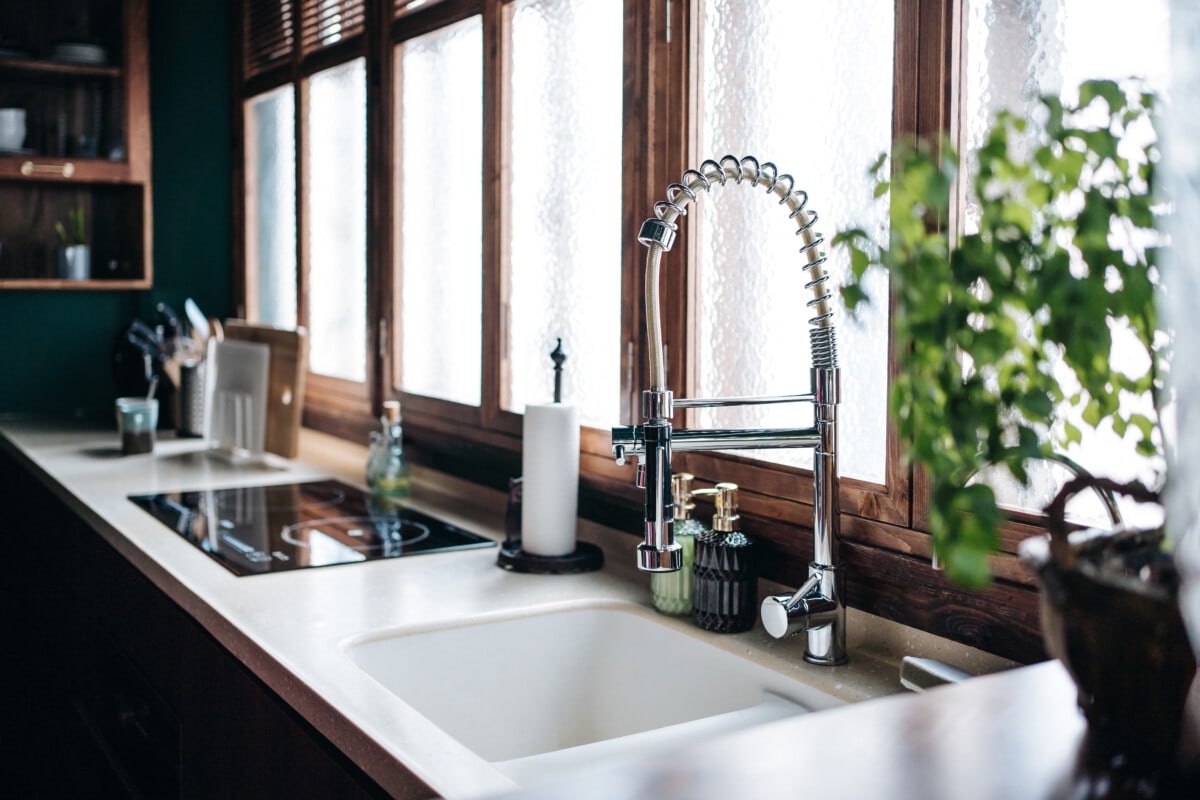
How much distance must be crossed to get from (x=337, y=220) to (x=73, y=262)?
0.97m

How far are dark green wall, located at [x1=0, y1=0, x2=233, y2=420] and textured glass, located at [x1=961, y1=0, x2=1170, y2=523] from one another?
9.80ft

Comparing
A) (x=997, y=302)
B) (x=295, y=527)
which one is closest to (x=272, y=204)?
(x=295, y=527)

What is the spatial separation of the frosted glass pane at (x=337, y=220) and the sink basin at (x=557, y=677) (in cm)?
144

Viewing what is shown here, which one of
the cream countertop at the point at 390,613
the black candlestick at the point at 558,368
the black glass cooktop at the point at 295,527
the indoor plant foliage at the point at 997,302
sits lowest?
the cream countertop at the point at 390,613

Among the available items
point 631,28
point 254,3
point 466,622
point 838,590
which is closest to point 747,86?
point 631,28

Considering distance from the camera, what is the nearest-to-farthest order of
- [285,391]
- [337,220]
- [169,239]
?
→ [285,391]
[337,220]
[169,239]

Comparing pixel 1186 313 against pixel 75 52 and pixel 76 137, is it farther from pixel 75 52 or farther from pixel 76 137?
pixel 76 137

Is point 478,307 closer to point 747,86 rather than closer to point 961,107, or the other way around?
point 747,86

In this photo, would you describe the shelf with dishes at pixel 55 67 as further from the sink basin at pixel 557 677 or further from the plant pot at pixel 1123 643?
the plant pot at pixel 1123 643

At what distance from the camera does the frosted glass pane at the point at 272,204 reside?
342cm

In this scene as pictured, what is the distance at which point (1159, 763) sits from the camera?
730 millimetres

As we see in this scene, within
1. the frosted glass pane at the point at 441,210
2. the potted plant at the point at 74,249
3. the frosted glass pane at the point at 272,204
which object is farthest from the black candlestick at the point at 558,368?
the potted plant at the point at 74,249

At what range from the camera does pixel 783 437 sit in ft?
4.48

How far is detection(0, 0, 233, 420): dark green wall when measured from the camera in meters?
3.63
